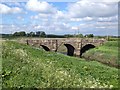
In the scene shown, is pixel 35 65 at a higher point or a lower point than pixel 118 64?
higher

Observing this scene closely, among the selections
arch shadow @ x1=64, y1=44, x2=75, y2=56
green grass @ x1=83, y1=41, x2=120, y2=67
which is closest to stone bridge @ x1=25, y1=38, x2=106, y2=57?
arch shadow @ x1=64, y1=44, x2=75, y2=56

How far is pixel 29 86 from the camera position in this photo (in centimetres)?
1922

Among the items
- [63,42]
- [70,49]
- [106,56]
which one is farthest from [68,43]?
[106,56]

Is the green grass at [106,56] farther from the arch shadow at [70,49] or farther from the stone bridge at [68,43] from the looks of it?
the arch shadow at [70,49]

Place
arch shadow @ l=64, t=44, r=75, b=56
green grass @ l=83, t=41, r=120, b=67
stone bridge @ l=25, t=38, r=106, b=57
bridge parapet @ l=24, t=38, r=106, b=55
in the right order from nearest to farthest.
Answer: green grass @ l=83, t=41, r=120, b=67 → bridge parapet @ l=24, t=38, r=106, b=55 → stone bridge @ l=25, t=38, r=106, b=57 → arch shadow @ l=64, t=44, r=75, b=56

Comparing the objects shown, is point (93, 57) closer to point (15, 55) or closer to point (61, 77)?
point (15, 55)

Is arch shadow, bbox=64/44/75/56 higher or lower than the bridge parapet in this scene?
lower

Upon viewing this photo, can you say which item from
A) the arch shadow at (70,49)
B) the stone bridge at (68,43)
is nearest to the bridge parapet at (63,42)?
the stone bridge at (68,43)

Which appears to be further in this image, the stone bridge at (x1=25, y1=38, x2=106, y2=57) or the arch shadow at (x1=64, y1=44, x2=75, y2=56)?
the arch shadow at (x1=64, y1=44, x2=75, y2=56)

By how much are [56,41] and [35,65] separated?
210ft

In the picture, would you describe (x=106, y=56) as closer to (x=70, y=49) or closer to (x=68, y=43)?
(x=68, y=43)

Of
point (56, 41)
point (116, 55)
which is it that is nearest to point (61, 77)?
point (116, 55)

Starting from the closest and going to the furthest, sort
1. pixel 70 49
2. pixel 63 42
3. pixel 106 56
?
pixel 106 56, pixel 63 42, pixel 70 49

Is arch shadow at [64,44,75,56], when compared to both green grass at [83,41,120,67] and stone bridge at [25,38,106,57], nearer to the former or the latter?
stone bridge at [25,38,106,57]
